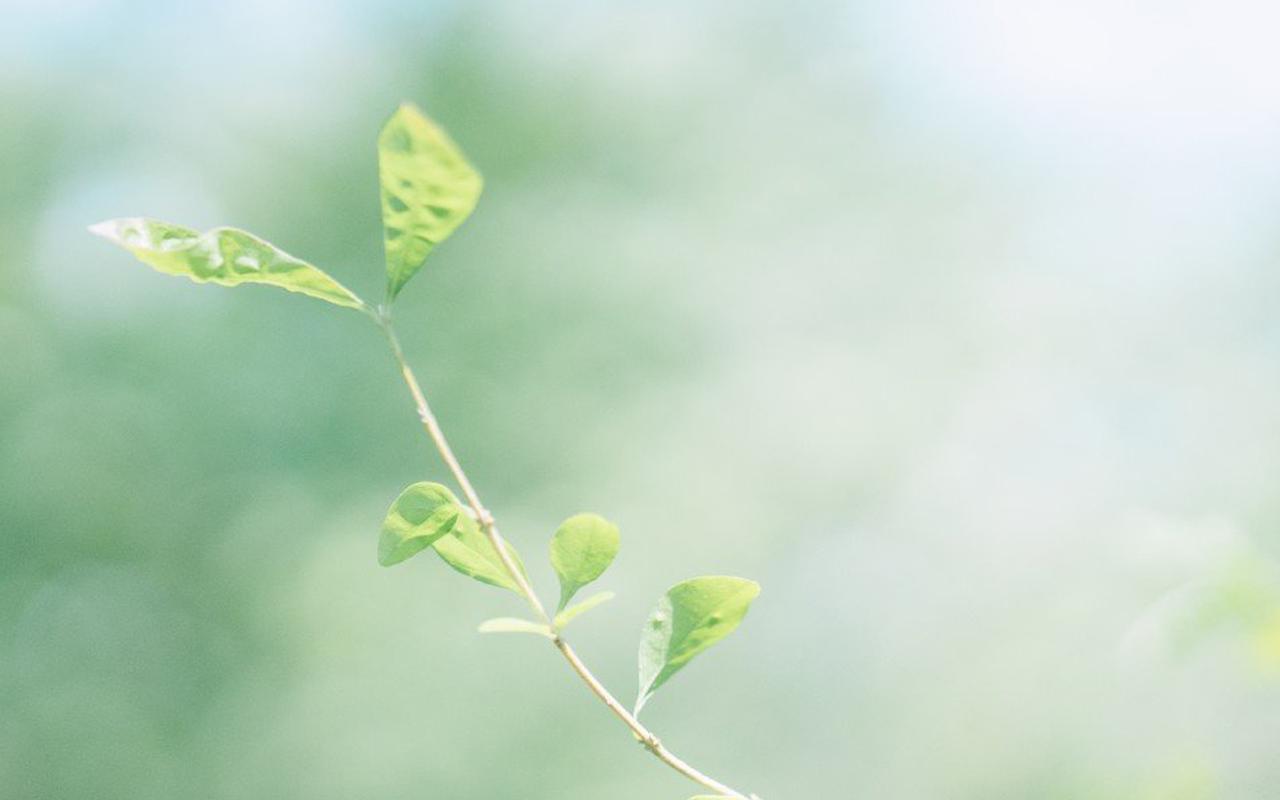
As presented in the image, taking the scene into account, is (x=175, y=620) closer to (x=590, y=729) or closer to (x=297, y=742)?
(x=297, y=742)

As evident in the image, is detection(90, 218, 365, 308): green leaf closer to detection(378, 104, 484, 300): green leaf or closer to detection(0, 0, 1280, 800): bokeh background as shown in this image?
detection(378, 104, 484, 300): green leaf

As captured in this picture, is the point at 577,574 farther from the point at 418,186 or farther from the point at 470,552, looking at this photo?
the point at 418,186

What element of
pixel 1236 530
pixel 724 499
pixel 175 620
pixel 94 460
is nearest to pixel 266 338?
pixel 94 460

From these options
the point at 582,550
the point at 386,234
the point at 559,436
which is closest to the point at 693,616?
the point at 582,550

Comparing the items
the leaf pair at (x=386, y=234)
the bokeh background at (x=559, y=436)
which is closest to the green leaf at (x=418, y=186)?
the leaf pair at (x=386, y=234)

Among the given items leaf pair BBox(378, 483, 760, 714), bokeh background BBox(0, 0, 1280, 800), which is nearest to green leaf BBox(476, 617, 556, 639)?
leaf pair BBox(378, 483, 760, 714)
